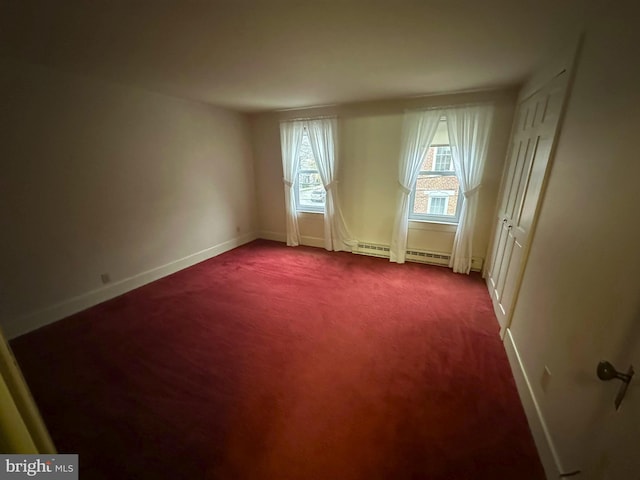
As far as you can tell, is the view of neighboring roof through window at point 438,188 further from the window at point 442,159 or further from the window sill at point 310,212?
the window sill at point 310,212

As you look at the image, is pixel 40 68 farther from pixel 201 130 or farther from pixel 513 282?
pixel 513 282

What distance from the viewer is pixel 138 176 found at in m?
2.96

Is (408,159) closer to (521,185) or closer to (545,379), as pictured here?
(521,185)

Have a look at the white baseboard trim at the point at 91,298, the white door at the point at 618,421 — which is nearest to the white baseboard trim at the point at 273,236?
the white baseboard trim at the point at 91,298

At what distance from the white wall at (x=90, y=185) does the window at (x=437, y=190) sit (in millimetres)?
3046

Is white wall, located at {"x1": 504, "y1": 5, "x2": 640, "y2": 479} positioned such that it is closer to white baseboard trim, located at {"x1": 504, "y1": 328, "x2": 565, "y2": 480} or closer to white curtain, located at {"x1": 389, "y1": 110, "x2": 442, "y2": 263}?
white baseboard trim, located at {"x1": 504, "y1": 328, "x2": 565, "y2": 480}

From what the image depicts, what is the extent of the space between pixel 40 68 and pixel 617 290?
4014mm

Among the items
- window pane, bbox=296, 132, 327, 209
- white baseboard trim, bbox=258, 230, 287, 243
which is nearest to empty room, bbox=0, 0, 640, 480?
window pane, bbox=296, 132, 327, 209

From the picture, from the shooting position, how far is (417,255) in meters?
3.81

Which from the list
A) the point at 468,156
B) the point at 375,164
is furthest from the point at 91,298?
the point at 468,156

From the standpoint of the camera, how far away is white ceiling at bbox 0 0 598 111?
136cm

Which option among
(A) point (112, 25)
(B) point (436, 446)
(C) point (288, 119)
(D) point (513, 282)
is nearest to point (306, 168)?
(C) point (288, 119)

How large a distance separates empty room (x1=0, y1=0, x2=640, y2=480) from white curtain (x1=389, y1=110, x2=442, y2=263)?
0.09ft

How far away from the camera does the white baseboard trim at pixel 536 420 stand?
1.23 m
